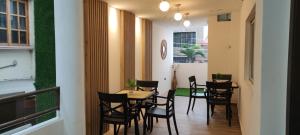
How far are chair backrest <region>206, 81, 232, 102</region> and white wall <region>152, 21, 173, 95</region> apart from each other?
273cm

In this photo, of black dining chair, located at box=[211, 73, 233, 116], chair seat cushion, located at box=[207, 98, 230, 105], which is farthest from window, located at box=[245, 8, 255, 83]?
black dining chair, located at box=[211, 73, 233, 116]

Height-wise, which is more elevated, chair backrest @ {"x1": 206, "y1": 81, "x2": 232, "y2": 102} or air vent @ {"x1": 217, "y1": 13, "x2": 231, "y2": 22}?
air vent @ {"x1": 217, "y1": 13, "x2": 231, "y2": 22}

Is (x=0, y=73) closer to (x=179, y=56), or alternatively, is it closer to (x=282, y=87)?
(x=282, y=87)

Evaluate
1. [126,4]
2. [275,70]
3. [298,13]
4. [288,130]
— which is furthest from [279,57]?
[126,4]

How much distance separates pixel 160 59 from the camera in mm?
7898

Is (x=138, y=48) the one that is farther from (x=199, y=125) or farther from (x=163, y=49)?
(x=199, y=125)

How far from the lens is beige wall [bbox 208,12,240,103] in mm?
6020

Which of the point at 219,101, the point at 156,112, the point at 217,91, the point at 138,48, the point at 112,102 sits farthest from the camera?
the point at 138,48

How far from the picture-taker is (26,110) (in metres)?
3.01

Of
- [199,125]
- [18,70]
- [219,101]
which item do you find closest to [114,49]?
[18,70]

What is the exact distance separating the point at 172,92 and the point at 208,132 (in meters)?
1.12

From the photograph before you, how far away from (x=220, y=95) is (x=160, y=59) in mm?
3508

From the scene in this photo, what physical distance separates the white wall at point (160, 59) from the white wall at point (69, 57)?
4614 mm

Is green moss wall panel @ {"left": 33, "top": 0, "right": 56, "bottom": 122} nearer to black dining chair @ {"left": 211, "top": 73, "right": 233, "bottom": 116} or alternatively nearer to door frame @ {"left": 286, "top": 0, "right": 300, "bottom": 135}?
door frame @ {"left": 286, "top": 0, "right": 300, "bottom": 135}
